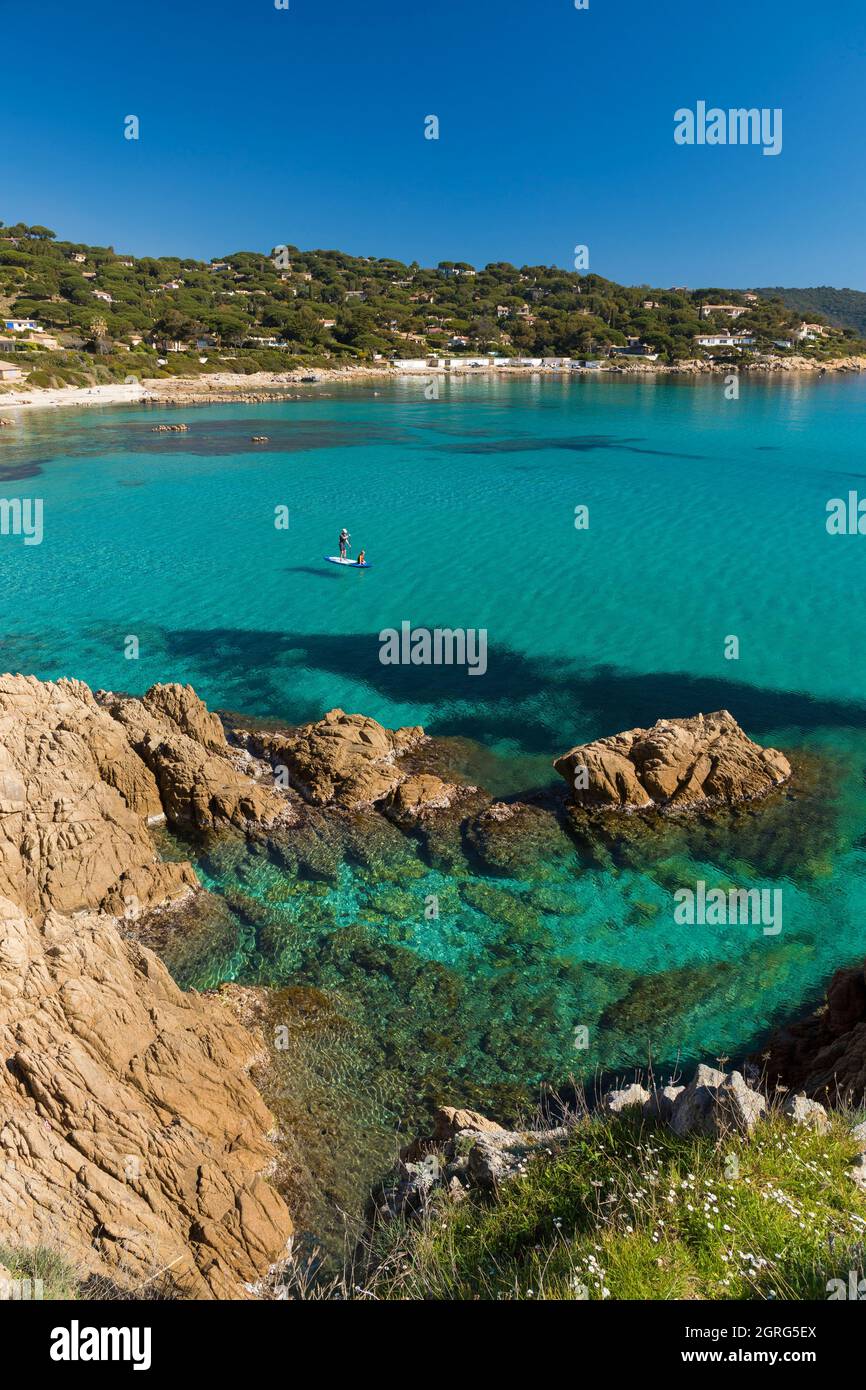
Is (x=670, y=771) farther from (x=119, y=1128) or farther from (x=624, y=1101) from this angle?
(x=119, y=1128)

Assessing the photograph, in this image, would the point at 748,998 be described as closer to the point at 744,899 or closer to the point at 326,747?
the point at 744,899

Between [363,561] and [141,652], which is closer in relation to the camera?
[141,652]

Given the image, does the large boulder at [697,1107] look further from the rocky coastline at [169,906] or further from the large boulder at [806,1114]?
the large boulder at [806,1114]

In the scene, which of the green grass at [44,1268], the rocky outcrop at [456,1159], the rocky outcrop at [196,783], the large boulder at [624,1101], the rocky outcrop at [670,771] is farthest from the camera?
the rocky outcrop at [670,771]

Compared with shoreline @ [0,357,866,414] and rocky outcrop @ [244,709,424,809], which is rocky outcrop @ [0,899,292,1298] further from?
shoreline @ [0,357,866,414]

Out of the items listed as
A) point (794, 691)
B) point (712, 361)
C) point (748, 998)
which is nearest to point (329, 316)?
point (712, 361)

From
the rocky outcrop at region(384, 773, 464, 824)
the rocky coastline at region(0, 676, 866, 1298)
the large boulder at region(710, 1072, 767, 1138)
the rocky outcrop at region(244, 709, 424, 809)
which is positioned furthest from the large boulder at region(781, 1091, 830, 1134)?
the rocky outcrop at region(244, 709, 424, 809)

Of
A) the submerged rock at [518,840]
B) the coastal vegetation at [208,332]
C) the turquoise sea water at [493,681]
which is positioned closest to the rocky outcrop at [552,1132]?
the turquoise sea water at [493,681]
